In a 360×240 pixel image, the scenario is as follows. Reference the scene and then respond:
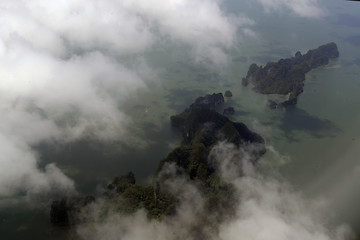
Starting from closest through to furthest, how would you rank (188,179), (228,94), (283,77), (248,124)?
(188,179) → (248,124) → (228,94) → (283,77)

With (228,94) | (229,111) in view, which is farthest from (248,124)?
(228,94)

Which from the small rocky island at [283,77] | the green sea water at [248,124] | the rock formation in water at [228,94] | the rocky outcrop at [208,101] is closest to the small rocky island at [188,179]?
the green sea water at [248,124]

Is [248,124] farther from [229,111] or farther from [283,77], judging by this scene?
[283,77]

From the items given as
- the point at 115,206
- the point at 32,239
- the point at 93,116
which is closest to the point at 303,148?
the point at 115,206

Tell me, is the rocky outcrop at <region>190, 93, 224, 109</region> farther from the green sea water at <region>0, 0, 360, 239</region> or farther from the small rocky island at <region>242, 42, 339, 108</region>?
the small rocky island at <region>242, 42, 339, 108</region>

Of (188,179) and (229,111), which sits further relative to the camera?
(229,111)
